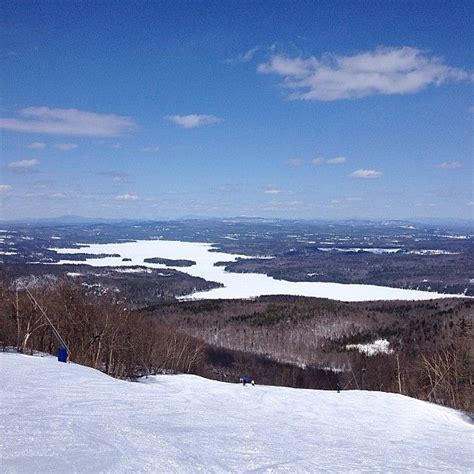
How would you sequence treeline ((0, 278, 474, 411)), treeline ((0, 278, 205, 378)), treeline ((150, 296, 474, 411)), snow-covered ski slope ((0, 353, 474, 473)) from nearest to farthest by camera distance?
1. snow-covered ski slope ((0, 353, 474, 473))
2. treeline ((0, 278, 205, 378))
3. treeline ((0, 278, 474, 411))
4. treeline ((150, 296, 474, 411))

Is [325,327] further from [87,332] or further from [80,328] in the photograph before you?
[80,328]

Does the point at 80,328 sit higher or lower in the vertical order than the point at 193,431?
lower

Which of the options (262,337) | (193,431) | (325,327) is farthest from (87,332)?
(325,327)

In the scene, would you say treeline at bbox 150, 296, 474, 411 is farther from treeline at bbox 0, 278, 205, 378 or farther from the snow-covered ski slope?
the snow-covered ski slope

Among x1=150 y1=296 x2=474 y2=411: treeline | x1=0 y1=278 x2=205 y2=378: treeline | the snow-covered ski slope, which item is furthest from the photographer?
x1=150 y1=296 x2=474 y2=411: treeline

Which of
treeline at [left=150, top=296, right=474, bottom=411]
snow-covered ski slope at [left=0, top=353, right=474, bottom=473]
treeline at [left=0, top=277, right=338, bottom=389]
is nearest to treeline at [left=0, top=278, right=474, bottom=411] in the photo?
treeline at [left=0, top=277, right=338, bottom=389]

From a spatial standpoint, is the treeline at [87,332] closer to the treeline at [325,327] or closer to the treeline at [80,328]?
the treeline at [80,328]

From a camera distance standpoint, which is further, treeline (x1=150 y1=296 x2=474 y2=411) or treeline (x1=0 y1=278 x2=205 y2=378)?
treeline (x1=150 y1=296 x2=474 y2=411)

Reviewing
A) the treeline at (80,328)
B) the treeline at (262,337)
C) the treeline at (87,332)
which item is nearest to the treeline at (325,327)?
the treeline at (262,337)
